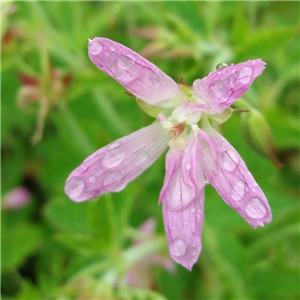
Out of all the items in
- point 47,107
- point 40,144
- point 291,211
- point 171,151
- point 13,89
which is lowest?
point 291,211

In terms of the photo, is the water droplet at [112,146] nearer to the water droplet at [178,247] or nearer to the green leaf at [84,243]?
the water droplet at [178,247]

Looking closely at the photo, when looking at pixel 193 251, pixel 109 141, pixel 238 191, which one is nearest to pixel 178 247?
pixel 193 251

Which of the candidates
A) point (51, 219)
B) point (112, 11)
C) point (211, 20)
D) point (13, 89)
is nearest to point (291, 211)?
point (211, 20)

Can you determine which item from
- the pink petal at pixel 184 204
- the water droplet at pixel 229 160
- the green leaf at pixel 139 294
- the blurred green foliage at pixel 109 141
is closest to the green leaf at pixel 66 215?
the blurred green foliage at pixel 109 141

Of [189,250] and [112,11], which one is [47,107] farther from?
[189,250]

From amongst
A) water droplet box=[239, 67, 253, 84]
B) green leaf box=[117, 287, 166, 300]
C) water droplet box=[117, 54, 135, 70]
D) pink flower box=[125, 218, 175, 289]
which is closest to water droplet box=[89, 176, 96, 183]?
water droplet box=[117, 54, 135, 70]
